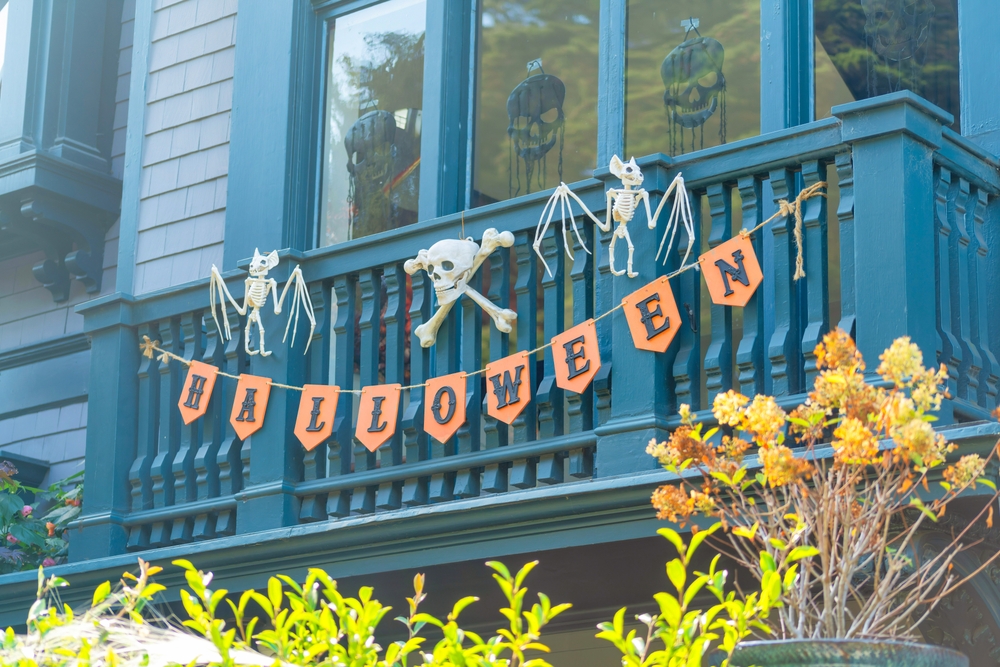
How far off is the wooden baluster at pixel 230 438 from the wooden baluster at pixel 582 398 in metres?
1.65

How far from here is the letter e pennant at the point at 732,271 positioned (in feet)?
16.4

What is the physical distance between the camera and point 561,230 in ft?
18.7

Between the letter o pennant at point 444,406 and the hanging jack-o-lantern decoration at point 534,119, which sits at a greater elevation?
the hanging jack-o-lantern decoration at point 534,119

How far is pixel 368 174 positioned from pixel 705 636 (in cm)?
430

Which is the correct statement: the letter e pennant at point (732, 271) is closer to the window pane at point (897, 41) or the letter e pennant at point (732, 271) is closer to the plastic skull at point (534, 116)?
the window pane at point (897, 41)

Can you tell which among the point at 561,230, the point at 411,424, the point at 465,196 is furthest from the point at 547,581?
the point at 465,196

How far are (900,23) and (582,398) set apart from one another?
7.73 feet

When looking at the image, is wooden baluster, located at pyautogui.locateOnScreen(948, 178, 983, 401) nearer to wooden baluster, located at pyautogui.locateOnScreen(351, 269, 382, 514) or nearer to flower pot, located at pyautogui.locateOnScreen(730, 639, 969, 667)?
flower pot, located at pyautogui.locateOnScreen(730, 639, 969, 667)

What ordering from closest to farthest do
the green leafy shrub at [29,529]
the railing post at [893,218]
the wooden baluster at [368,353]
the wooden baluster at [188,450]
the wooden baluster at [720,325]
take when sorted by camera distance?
1. the railing post at [893,218]
2. the wooden baluster at [720,325]
3. the wooden baluster at [368,353]
4. the wooden baluster at [188,450]
5. the green leafy shrub at [29,529]

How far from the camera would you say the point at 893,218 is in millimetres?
4703

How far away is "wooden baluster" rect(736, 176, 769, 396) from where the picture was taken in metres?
5.00

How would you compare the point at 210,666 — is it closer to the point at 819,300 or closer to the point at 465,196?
the point at 819,300

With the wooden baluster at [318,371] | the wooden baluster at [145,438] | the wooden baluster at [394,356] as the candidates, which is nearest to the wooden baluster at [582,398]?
the wooden baluster at [394,356]

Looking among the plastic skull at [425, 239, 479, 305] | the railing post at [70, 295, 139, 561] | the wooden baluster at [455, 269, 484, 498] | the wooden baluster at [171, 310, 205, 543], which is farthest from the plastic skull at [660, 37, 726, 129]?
the railing post at [70, 295, 139, 561]
